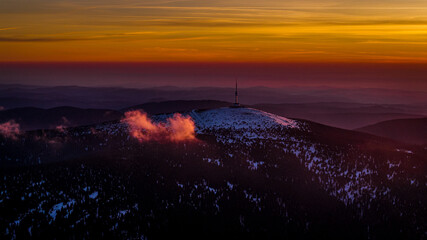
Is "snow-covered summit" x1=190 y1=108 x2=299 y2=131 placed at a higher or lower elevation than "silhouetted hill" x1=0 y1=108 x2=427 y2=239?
higher

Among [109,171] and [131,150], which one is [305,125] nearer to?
[131,150]

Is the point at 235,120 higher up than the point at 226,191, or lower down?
higher up

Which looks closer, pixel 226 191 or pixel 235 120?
pixel 226 191

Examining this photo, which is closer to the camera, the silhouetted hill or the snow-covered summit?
the silhouetted hill

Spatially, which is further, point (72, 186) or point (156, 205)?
point (72, 186)

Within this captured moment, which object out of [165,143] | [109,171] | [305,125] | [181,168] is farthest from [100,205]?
[305,125]

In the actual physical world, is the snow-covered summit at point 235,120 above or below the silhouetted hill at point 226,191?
above

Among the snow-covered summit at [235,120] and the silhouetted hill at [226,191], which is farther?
the snow-covered summit at [235,120]

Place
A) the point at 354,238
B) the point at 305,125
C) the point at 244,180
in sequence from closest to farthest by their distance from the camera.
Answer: the point at 354,238 → the point at 244,180 → the point at 305,125
